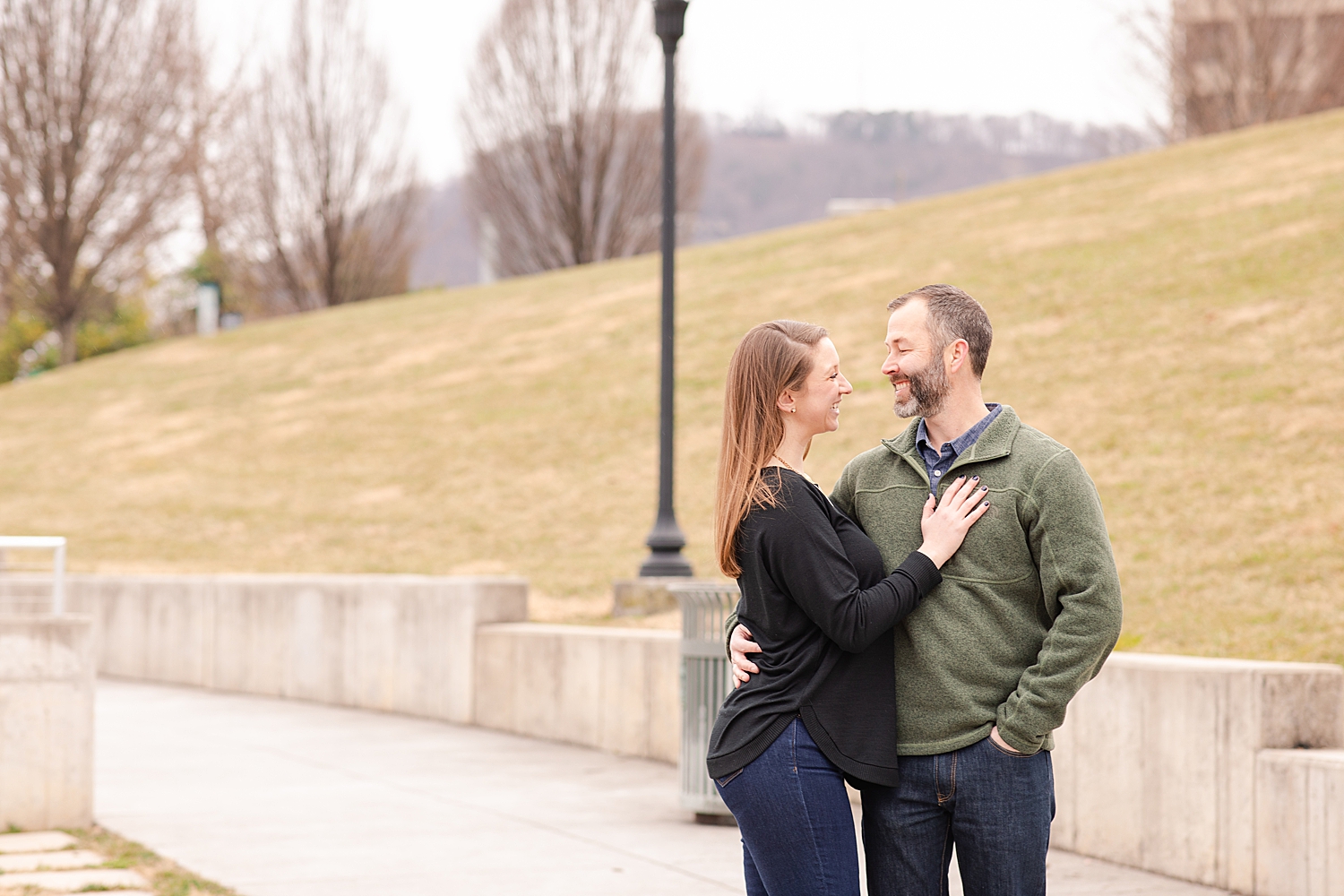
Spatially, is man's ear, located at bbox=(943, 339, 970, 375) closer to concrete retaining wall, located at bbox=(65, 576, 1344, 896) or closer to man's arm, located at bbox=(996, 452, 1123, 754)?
man's arm, located at bbox=(996, 452, 1123, 754)

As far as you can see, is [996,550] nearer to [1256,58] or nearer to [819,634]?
[819,634]

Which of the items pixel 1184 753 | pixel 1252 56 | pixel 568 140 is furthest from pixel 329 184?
pixel 1184 753

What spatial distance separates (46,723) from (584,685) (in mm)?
3807

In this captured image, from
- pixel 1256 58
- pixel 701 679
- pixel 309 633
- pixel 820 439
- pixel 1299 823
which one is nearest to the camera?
pixel 1299 823

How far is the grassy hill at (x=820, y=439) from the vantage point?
37.3 feet

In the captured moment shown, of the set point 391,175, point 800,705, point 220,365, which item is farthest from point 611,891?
point 391,175

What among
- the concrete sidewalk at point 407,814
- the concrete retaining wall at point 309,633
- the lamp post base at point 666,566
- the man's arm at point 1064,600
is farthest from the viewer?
the lamp post base at point 666,566

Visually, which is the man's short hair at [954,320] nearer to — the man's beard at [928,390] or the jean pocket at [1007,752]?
the man's beard at [928,390]

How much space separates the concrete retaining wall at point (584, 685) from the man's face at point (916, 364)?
19.2 ft

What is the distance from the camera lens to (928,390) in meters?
3.23

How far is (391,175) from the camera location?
5209 centimetres

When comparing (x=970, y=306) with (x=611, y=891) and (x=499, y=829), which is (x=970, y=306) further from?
(x=499, y=829)

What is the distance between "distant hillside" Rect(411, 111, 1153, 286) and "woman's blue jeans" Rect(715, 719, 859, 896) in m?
86.2

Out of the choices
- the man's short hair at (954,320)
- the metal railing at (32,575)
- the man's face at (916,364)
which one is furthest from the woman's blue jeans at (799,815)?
the metal railing at (32,575)
